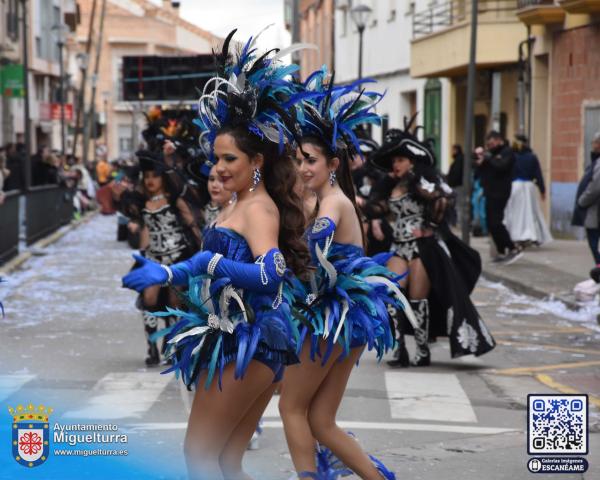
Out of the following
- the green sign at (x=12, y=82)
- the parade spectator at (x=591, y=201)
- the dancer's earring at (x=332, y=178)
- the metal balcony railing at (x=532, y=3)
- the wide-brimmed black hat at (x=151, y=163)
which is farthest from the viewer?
the green sign at (x=12, y=82)

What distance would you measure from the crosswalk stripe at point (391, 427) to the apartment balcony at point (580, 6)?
639 inches

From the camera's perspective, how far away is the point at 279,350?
16.9ft

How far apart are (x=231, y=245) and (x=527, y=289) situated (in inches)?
473

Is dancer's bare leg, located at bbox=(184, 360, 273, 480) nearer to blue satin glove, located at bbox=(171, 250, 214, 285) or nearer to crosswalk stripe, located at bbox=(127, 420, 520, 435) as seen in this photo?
blue satin glove, located at bbox=(171, 250, 214, 285)

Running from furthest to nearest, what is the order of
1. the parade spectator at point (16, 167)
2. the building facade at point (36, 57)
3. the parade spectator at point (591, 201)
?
1. the building facade at point (36, 57)
2. the parade spectator at point (16, 167)
3. the parade spectator at point (591, 201)

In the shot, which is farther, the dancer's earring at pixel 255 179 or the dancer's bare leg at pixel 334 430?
the dancer's bare leg at pixel 334 430

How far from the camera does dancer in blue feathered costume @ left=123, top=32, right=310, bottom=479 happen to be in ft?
16.7

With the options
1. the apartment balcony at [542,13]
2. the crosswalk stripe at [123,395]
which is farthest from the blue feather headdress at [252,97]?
the apartment balcony at [542,13]

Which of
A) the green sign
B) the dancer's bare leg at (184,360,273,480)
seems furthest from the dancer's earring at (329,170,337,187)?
the green sign

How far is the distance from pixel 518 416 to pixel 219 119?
154 inches

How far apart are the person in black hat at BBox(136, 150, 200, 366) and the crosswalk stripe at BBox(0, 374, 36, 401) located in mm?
1001

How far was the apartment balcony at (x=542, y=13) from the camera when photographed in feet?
84.4

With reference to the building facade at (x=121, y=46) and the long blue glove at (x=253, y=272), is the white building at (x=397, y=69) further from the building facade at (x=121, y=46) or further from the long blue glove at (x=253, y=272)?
the building facade at (x=121, y=46)

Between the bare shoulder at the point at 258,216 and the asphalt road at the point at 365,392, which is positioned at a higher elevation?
the bare shoulder at the point at 258,216
